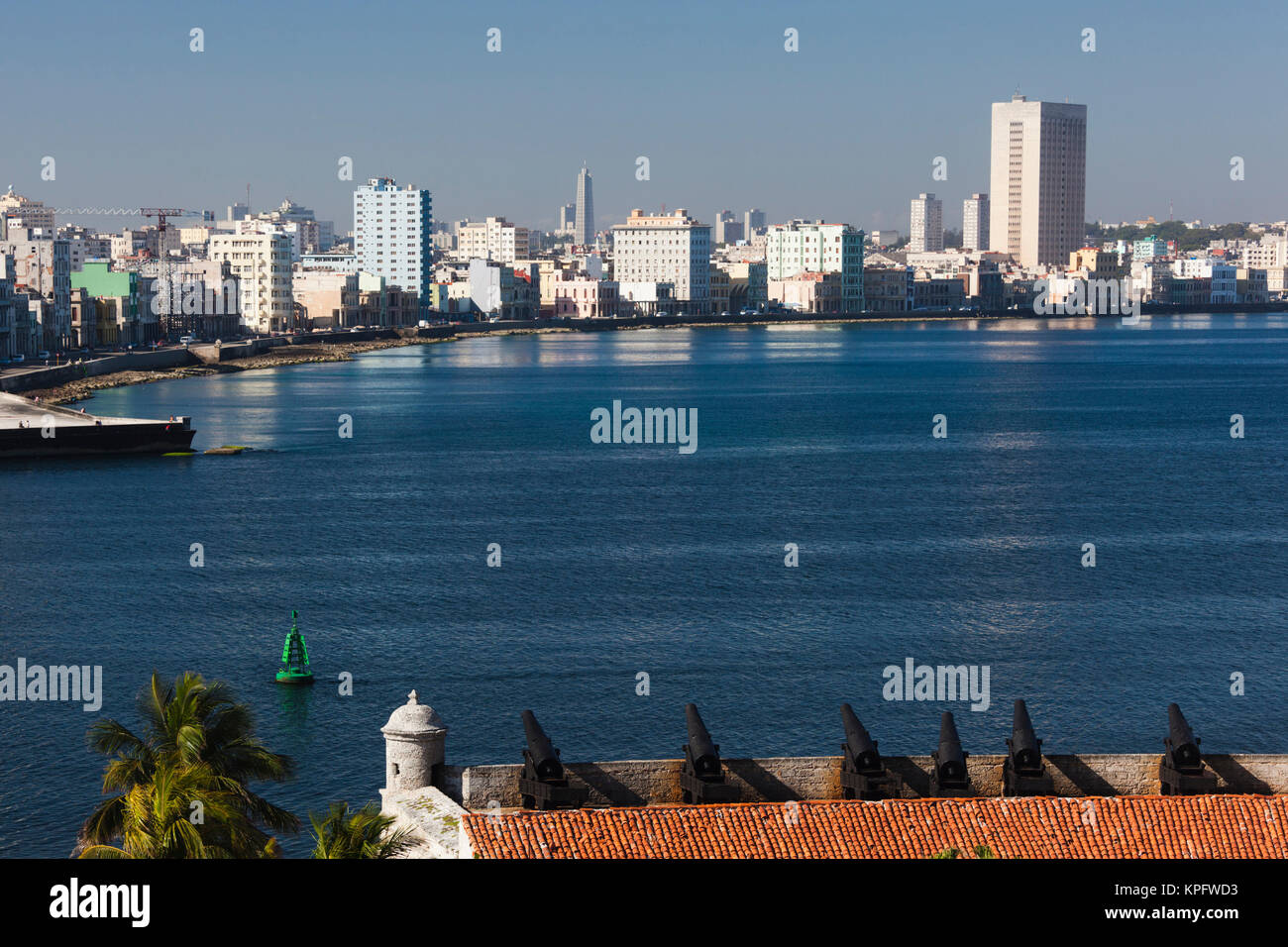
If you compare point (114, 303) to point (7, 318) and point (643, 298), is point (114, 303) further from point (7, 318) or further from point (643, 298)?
point (643, 298)

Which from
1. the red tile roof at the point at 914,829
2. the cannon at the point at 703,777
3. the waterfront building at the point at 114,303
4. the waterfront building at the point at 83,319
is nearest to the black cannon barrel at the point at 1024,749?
the red tile roof at the point at 914,829

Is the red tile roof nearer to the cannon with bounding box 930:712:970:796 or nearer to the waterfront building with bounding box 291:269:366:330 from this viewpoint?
the cannon with bounding box 930:712:970:796

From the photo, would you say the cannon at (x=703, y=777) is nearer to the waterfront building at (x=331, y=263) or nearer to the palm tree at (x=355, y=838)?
the palm tree at (x=355, y=838)
